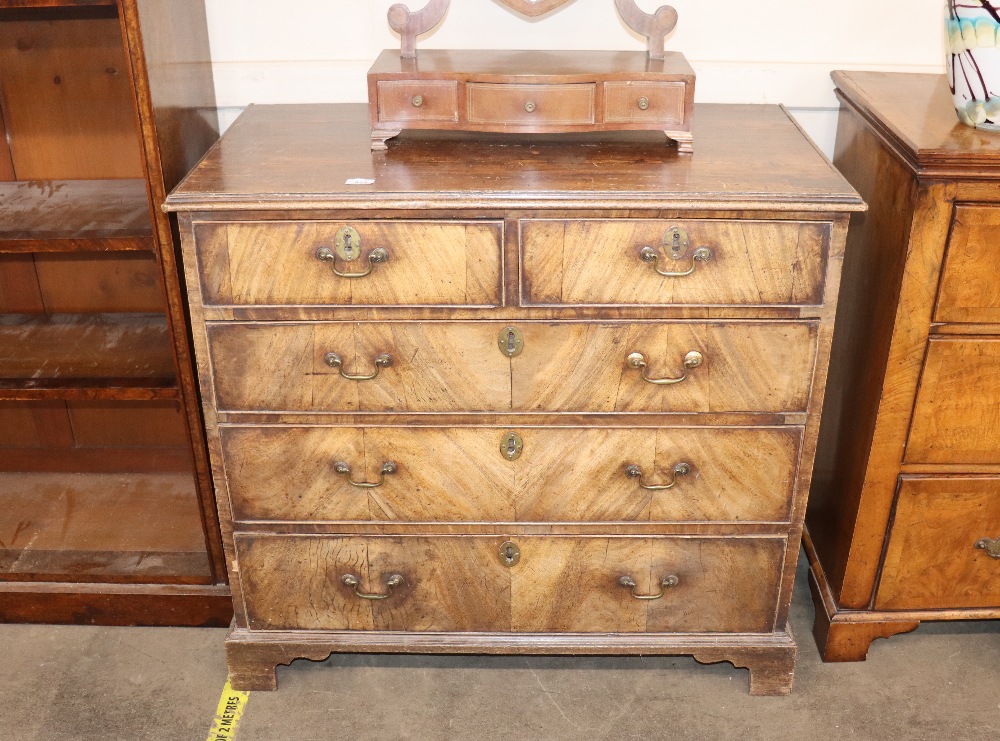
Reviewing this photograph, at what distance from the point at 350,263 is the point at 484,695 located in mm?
1071

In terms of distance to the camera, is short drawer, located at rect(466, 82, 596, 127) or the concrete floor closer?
short drawer, located at rect(466, 82, 596, 127)

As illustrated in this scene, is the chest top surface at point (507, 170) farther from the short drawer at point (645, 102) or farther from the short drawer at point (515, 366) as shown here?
the short drawer at point (515, 366)

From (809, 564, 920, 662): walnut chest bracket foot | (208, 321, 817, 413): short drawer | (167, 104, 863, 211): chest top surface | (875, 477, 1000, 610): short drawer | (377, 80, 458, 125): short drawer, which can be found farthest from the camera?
(809, 564, 920, 662): walnut chest bracket foot

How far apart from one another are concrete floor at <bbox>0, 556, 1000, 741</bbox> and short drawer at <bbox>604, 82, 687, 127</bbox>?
49.6 inches

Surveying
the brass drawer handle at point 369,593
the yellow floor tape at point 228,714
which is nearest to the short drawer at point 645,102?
the brass drawer handle at point 369,593

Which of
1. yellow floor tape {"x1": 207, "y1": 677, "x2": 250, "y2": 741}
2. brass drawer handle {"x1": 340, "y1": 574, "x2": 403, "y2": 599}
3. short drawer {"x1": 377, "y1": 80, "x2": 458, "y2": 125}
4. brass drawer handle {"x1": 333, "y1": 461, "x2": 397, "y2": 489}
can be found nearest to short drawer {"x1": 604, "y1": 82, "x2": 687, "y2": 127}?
short drawer {"x1": 377, "y1": 80, "x2": 458, "y2": 125}

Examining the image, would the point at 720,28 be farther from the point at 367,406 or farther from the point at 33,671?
the point at 33,671

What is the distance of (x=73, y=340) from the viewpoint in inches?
94.7

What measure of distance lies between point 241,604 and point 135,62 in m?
1.16

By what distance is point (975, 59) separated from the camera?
1.83 meters

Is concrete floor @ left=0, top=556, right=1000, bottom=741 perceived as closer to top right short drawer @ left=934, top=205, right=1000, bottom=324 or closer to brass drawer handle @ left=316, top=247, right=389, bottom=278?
top right short drawer @ left=934, top=205, right=1000, bottom=324

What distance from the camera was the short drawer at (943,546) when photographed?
2.08m

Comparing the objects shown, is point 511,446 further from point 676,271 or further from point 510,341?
point 676,271

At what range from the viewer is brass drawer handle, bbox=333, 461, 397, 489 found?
1993 mm
